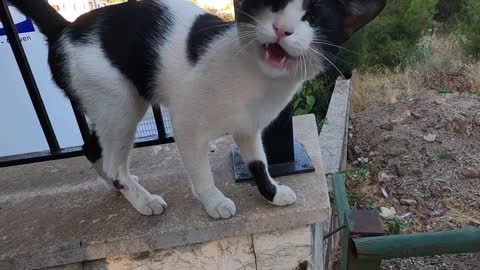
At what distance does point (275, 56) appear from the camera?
864 millimetres

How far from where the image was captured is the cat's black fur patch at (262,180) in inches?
43.7

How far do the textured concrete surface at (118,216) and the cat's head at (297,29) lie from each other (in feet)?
1.24

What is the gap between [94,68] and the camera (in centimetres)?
106

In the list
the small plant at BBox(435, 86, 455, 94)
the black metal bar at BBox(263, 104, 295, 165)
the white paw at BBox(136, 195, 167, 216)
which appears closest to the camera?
the white paw at BBox(136, 195, 167, 216)

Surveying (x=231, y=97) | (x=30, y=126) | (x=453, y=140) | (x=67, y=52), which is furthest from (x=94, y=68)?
(x=453, y=140)

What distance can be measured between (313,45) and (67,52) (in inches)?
24.7

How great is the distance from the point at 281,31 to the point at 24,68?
33.4 inches

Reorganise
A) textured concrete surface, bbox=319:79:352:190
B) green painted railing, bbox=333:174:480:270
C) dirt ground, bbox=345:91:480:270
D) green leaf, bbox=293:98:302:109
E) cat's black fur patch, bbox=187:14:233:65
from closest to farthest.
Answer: green painted railing, bbox=333:174:480:270
cat's black fur patch, bbox=187:14:233:65
dirt ground, bbox=345:91:480:270
textured concrete surface, bbox=319:79:352:190
green leaf, bbox=293:98:302:109

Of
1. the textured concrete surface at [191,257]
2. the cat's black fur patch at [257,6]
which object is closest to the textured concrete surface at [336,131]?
the textured concrete surface at [191,257]

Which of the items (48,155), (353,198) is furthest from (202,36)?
(353,198)

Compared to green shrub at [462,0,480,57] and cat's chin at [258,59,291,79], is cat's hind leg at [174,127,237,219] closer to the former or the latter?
cat's chin at [258,59,291,79]

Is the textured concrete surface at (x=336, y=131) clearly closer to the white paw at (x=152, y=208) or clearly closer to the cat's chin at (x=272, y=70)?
the white paw at (x=152, y=208)

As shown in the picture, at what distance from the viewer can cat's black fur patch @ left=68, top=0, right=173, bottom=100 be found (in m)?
1.07

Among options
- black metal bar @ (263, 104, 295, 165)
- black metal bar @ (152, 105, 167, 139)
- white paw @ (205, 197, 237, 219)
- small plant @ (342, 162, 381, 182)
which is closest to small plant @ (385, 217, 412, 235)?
small plant @ (342, 162, 381, 182)
